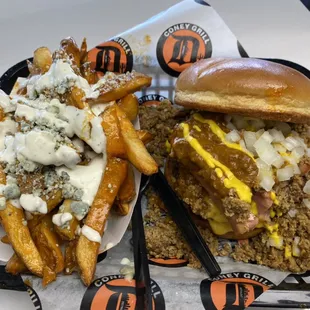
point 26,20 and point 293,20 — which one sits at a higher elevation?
point 26,20

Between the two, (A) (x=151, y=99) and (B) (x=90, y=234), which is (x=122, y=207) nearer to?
(B) (x=90, y=234)

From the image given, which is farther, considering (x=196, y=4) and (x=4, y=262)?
(x=196, y=4)

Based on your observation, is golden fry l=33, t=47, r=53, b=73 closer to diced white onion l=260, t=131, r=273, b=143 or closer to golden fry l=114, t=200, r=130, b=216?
golden fry l=114, t=200, r=130, b=216

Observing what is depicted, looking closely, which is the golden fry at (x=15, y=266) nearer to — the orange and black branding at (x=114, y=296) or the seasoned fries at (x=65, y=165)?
the seasoned fries at (x=65, y=165)

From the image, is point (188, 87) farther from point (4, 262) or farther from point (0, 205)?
point (4, 262)

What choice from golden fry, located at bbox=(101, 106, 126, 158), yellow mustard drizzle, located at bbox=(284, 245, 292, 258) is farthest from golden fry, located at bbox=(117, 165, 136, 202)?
yellow mustard drizzle, located at bbox=(284, 245, 292, 258)

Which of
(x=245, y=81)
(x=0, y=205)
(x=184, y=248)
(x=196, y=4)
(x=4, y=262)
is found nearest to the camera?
(x=0, y=205)

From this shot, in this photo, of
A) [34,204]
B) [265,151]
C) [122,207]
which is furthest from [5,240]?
[265,151]

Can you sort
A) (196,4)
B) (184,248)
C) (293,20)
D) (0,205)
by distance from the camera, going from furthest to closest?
(293,20), (196,4), (184,248), (0,205)

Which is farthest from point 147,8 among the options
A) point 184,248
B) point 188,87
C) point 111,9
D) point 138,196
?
point 184,248

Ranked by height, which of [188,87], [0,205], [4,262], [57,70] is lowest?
[4,262]
